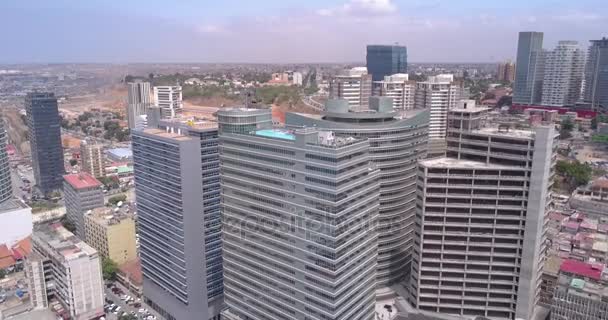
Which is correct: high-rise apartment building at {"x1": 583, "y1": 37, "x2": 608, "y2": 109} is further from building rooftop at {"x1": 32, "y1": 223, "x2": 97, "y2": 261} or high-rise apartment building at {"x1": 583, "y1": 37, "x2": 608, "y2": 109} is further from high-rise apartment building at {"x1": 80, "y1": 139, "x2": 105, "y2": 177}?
building rooftop at {"x1": 32, "y1": 223, "x2": 97, "y2": 261}

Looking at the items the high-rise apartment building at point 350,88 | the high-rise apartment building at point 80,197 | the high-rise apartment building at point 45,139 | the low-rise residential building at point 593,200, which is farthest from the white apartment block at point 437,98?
the high-rise apartment building at point 45,139

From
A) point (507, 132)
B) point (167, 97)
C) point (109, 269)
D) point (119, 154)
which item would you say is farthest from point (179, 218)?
point (167, 97)

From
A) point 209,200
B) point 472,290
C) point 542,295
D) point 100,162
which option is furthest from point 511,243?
point 100,162

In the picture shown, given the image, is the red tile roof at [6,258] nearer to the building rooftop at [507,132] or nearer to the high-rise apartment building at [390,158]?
the high-rise apartment building at [390,158]

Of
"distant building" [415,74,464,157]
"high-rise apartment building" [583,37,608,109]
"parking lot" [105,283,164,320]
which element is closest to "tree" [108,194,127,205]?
"parking lot" [105,283,164,320]

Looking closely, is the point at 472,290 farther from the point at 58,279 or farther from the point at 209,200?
the point at 58,279

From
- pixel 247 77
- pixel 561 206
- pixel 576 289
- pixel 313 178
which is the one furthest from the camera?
pixel 247 77
